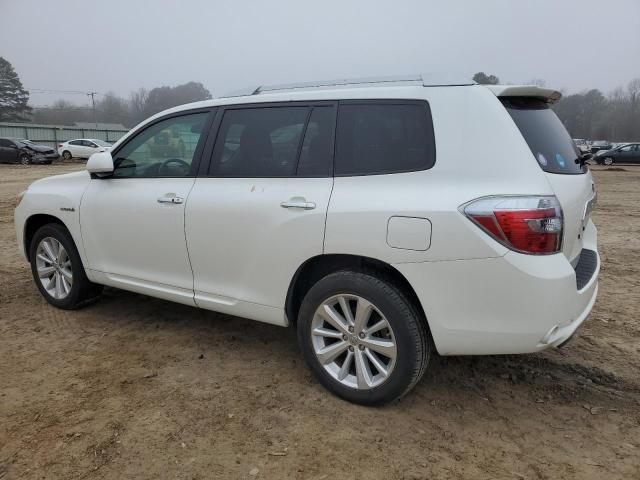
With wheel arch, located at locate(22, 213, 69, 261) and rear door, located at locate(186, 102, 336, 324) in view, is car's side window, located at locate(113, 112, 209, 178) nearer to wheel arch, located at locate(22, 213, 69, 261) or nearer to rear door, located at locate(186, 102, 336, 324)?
rear door, located at locate(186, 102, 336, 324)

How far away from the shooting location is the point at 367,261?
2834 millimetres

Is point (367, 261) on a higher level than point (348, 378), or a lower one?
higher

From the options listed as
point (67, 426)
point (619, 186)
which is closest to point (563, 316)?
point (67, 426)

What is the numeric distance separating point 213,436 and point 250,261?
1.04m

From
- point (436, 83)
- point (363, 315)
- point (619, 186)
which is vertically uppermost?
point (436, 83)

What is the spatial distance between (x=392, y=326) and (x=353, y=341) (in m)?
0.31

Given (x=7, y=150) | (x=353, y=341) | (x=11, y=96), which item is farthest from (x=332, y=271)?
(x=11, y=96)

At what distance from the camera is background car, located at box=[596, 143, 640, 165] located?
3134 cm

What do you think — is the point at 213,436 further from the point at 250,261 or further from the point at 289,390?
the point at 250,261

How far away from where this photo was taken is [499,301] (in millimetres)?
2436

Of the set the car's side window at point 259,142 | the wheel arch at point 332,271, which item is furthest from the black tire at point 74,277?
the wheel arch at point 332,271

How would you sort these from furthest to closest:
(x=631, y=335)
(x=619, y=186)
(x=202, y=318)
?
(x=619, y=186)
(x=202, y=318)
(x=631, y=335)

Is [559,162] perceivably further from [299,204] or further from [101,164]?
[101,164]

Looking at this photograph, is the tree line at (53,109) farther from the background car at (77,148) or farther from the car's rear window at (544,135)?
the car's rear window at (544,135)
